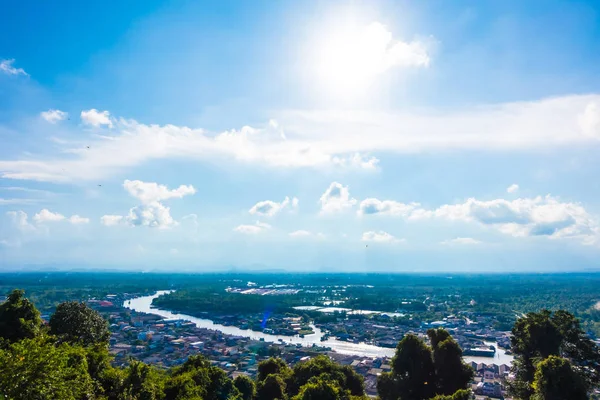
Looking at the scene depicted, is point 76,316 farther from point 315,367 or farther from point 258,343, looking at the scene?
point 258,343

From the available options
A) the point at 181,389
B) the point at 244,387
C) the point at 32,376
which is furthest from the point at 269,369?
the point at 32,376

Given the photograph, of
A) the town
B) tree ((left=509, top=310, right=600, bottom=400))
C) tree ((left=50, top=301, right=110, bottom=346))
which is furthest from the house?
tree ((left=50, top=301, right=110, bottom=346))

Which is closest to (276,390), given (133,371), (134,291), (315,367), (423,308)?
(315,367)

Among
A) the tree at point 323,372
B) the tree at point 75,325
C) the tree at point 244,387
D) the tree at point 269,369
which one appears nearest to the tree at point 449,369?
the tree at point 323,372

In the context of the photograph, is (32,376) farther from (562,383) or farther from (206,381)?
(562,383)

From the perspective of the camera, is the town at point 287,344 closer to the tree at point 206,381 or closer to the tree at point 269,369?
the tree at point 269,369
